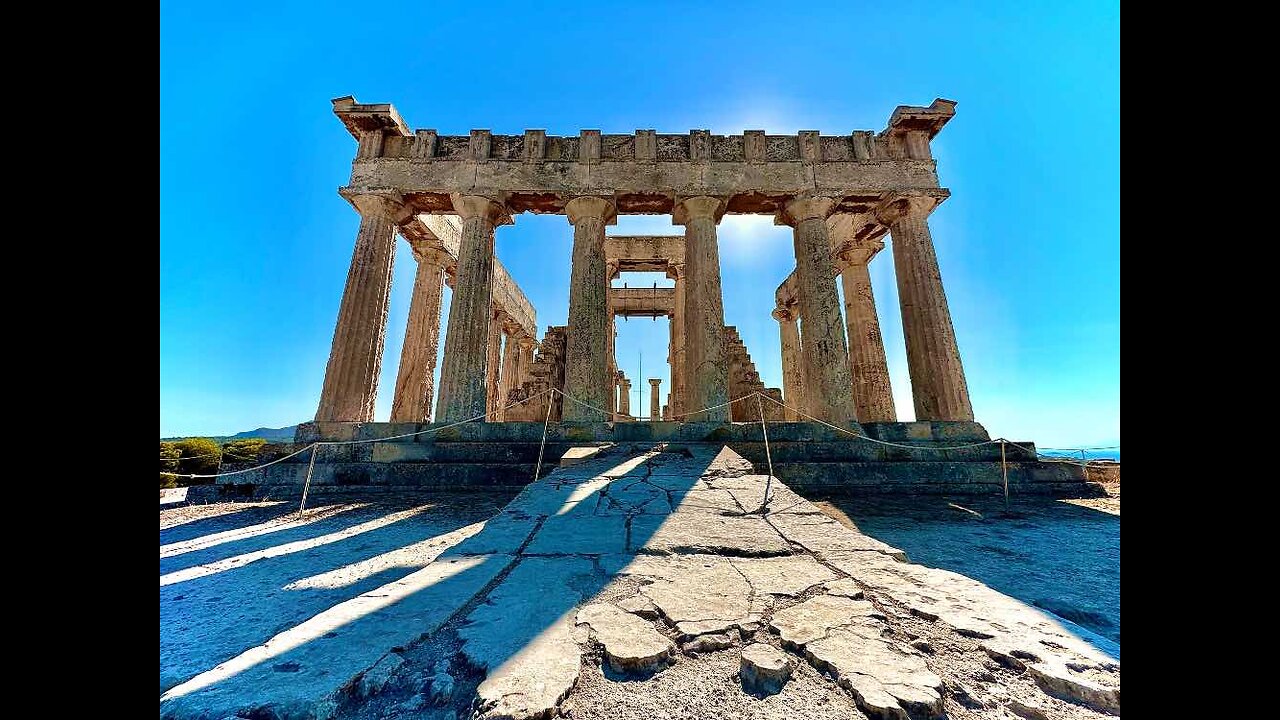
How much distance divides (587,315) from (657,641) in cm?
777

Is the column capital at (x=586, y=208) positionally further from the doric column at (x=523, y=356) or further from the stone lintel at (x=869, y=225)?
the doric column at (x=523, y=356)

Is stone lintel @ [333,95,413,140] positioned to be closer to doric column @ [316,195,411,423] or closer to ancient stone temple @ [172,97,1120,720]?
ancient stone temple @ [172,97,1120,720]

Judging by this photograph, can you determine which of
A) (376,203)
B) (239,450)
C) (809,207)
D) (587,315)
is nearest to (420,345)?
(376,203)

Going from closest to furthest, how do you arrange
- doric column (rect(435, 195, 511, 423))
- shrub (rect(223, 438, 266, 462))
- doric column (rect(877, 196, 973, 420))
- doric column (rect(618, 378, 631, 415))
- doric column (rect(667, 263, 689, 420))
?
1. doric column (rect(435, 195, 511, 423))
2. doric column (rect(877, 196, 973, 420))
3. shrub (rect(223, 438, 266, 462))
4. doric column (rect(667, 263, 689, 420))
5. doric column (rect(618, 378, 631, 415))

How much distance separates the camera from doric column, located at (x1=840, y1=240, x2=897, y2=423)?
10977mm

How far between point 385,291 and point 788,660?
33.0ft

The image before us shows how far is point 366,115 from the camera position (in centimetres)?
930

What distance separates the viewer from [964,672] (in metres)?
1.33

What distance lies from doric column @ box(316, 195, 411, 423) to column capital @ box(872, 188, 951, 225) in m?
10.6

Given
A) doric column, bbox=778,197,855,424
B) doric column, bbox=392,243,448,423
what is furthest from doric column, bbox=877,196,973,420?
doric column, bbox=392,243,448,423

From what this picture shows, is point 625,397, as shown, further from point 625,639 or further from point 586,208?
point 625,639

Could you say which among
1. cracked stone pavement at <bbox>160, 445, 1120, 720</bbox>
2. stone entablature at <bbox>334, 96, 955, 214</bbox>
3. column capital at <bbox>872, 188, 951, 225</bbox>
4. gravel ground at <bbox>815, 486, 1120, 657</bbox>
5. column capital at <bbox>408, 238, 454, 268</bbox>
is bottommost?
gravel ground at <bbox>815, 486, 1120, 657</bbox>
